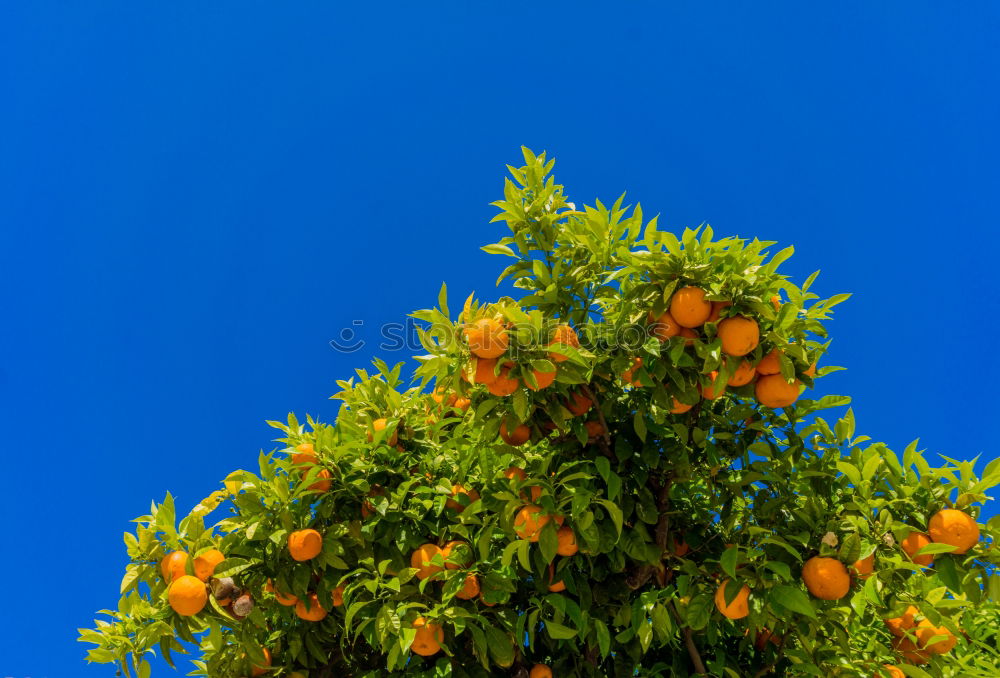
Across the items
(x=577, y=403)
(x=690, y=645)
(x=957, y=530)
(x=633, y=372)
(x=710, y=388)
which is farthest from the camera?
(x=690, y=645)

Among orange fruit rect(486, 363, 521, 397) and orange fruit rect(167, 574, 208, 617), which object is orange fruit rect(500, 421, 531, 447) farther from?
orange fruit rect(167, 574, 208, 617)

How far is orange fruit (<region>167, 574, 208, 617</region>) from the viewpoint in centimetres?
301

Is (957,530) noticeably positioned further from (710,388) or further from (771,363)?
(710,388)

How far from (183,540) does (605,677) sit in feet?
6.86

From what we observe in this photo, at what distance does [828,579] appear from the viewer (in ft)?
8.39

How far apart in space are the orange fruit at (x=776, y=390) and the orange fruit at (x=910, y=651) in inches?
54.6

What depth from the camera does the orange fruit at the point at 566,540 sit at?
276 centimetres

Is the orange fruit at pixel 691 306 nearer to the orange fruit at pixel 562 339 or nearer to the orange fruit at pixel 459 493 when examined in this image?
the orange fruit at pixel 562 339

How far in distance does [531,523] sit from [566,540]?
0.56ft

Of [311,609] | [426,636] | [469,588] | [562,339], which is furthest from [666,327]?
[311,609]

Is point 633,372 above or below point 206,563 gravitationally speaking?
below

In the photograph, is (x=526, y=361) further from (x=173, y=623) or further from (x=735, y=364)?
(x=173, y=623)

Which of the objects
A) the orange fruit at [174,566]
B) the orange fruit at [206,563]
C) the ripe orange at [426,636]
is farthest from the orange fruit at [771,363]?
the orange fruit at [174,566]

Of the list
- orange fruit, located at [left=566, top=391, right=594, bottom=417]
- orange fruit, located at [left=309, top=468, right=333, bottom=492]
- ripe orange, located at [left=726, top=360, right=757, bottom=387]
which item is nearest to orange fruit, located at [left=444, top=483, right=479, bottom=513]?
orange fruit, located at [left=309, top=468, right=333, bottom=492]
